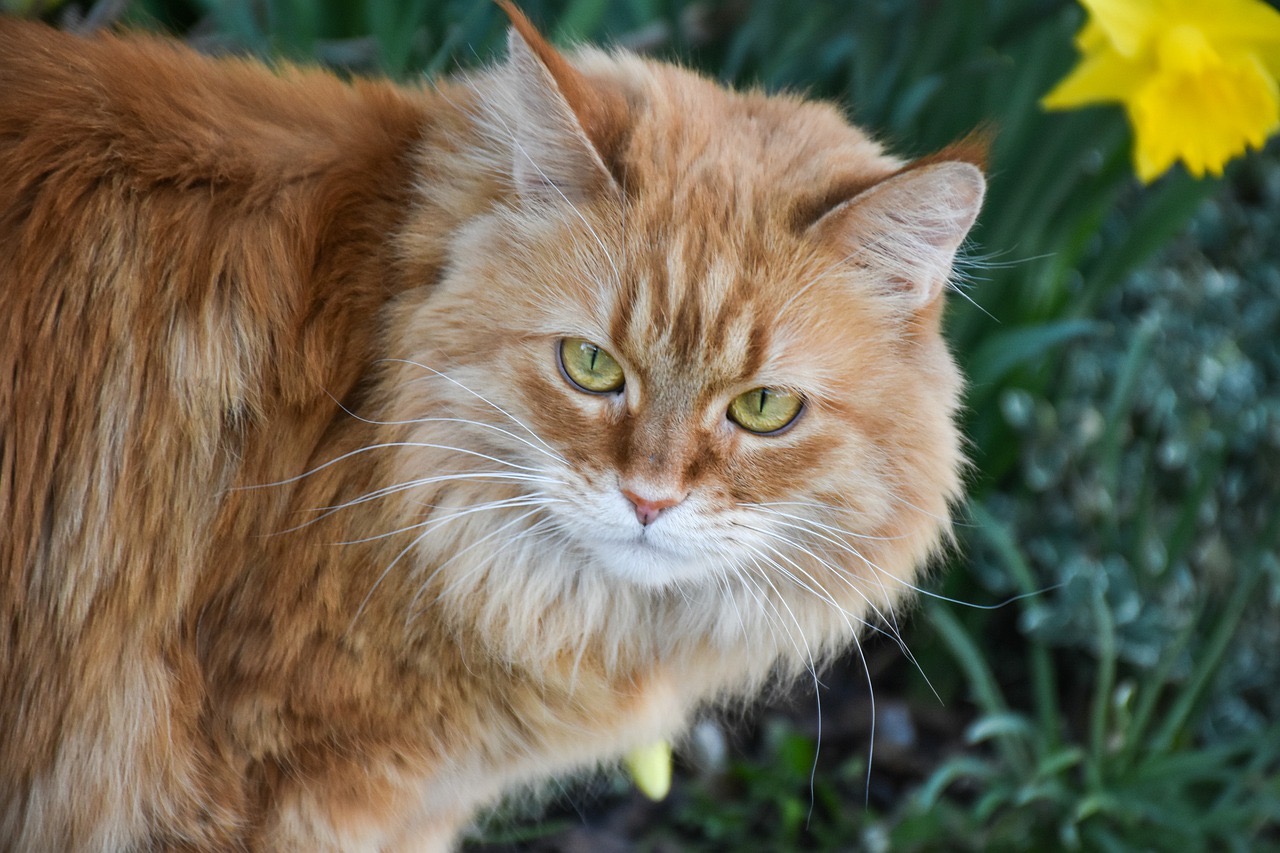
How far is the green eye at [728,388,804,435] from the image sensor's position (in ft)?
4.40

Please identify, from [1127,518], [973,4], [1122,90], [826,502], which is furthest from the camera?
[1127,518]

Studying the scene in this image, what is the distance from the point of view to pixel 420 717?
1.42 m

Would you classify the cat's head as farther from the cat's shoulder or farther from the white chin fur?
the cat's shoulder

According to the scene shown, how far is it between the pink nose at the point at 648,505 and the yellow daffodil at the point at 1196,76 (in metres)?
0.96

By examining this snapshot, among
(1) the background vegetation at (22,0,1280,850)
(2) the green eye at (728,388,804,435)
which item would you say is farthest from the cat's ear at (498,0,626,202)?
(1) the background vegetation at (22,0,1280,850)

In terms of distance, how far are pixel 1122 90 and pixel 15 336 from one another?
1.58 meters

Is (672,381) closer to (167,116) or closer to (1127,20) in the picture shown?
(167,116)

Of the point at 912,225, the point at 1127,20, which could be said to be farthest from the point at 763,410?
the point at 1127,20

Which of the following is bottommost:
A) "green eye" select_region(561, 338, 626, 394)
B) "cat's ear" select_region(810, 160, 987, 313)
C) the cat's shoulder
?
"green eye" select_region(561, 338, 626, 394)

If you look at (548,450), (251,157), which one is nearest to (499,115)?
(251,157)

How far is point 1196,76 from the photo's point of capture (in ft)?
5.43

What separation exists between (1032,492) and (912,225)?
144 centimetres

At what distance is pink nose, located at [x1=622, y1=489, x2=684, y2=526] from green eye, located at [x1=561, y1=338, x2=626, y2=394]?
0.13 m

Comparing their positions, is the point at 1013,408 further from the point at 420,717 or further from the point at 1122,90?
the point at 420,717
